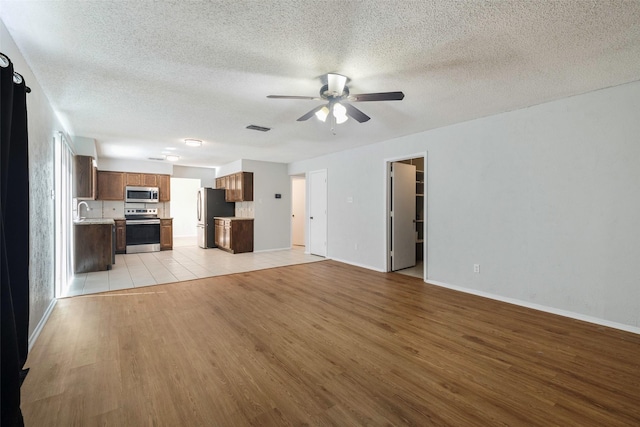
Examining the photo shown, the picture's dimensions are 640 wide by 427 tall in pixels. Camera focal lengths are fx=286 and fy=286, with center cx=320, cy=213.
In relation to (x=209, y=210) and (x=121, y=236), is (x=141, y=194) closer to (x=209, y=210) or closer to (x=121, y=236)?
(x=121, y=236)

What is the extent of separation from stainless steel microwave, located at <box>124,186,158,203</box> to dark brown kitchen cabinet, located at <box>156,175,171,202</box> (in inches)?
7.3

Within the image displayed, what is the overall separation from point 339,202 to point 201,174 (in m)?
5.48

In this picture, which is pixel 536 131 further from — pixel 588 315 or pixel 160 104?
pixel 160 104

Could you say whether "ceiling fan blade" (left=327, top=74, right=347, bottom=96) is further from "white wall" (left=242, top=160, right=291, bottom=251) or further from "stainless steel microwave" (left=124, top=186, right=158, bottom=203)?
"stainless steel microwave" (left=124, top=186, right=158, bottom=203)

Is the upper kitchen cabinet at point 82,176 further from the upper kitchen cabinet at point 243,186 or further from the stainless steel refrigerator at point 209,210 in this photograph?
the upper kitchen cabinet at point 243,186

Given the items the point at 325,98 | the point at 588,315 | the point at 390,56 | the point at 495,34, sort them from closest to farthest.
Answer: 1. the point at 495,34
2. the point at 390,56
3. the point at 325,98
4. the point at 588,315

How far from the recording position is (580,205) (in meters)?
3.16

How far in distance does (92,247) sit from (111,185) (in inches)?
115

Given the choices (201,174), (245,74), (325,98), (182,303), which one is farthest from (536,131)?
(201,174)

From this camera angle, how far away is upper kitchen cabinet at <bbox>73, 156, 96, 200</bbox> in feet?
17.9

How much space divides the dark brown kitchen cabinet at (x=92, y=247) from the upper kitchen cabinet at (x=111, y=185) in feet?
8.63

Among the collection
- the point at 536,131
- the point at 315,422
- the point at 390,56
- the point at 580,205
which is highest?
the point at 390,56

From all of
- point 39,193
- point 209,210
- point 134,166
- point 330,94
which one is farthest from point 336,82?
point 134,166

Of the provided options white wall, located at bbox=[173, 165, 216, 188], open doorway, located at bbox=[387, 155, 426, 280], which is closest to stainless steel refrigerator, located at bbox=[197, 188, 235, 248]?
white wall, located at bbox=[173, 165, 216, 188]
